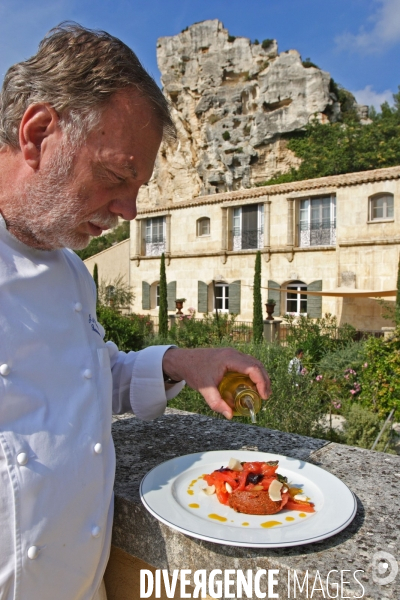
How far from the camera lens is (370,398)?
22.8 feet

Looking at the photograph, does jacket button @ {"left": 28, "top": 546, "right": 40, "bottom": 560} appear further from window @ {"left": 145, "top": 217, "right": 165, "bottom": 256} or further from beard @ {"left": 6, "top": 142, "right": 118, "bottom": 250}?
window @ {"left": 145, "top": 217, "right": 165, "bottom": 256}

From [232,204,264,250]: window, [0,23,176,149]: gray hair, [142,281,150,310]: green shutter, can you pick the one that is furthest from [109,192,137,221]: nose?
[142,281,150,310]: green shutter

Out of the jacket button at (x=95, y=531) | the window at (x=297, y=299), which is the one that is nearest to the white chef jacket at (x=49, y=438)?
the jacket button at (x=95, y=531)

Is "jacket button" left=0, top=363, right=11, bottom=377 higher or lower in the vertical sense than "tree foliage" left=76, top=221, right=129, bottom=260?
lower

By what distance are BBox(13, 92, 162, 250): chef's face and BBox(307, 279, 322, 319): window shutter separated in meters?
17.1

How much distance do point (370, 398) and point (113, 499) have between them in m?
6.28

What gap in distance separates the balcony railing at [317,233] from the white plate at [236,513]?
1768cm

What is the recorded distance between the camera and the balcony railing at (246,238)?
20.0 meters

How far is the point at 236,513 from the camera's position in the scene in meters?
1.23

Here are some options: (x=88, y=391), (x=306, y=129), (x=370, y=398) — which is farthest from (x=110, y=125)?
(x=306, y=129)

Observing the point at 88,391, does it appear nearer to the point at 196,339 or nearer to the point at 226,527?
the point at 226,527

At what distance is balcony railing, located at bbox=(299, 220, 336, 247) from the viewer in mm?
18297

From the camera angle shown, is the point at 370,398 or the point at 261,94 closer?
the point at 370,398

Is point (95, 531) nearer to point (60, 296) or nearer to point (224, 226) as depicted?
point (60, 296)
